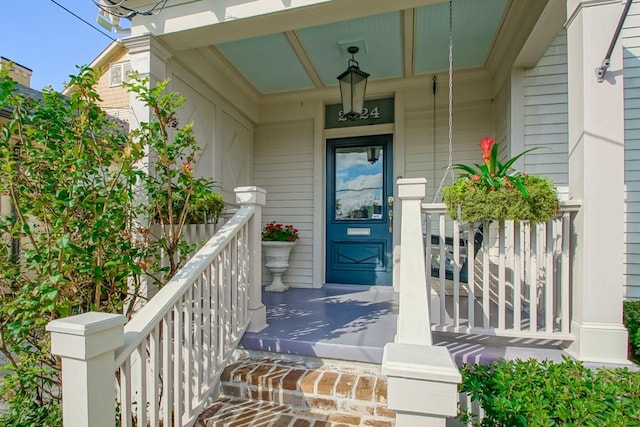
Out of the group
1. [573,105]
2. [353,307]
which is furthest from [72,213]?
[573,105]

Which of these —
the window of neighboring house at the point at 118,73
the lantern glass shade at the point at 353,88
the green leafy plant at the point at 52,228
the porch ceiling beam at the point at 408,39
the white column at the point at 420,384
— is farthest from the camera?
A: the window of neighboring house at the point at 118,73

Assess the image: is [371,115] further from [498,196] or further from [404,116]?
[498,196]

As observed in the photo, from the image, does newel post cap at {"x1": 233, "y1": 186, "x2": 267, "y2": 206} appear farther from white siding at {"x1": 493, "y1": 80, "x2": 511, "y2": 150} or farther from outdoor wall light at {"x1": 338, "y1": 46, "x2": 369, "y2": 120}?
white siding at {"x1": 493, "y1": 80, "x2": 511, "y2": 150}

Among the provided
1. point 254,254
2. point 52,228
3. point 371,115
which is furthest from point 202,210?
point 371,115

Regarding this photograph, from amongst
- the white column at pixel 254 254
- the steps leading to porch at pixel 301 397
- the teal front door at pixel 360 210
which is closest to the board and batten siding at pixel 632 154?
the teal front door at pixel 360 210

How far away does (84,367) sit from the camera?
112 cm

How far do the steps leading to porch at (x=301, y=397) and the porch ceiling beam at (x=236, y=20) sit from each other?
258 cm

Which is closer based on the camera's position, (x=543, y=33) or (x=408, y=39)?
(x=543, y=33)

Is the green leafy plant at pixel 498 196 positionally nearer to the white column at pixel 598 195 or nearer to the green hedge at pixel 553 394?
the white column at pixel 598 195

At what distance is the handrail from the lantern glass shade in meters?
1.73

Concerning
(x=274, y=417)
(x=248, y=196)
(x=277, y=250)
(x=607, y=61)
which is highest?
(x=607, y=61)

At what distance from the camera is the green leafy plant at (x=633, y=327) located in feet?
6.44

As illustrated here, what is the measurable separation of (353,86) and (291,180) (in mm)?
1686

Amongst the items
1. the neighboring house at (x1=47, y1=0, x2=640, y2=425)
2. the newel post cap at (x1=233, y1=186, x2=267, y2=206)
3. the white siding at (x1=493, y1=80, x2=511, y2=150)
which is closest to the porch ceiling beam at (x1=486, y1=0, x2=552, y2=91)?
the neighboring house at (x1=47, y1=0, x2=640, y2=425)
